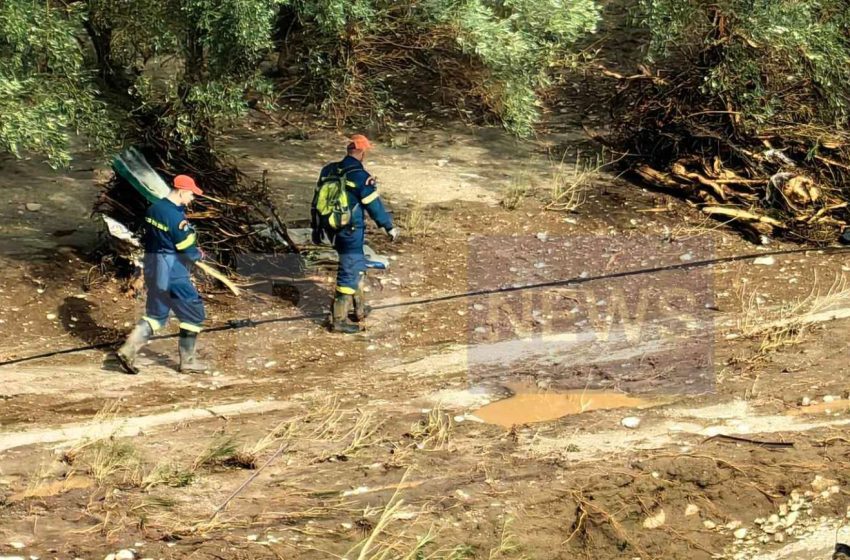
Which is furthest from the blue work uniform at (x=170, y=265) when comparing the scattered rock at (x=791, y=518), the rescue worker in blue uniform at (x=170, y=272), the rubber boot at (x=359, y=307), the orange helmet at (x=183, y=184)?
the scattered rock at (x=791, y=518)

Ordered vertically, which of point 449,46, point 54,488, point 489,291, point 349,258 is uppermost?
point 449,46

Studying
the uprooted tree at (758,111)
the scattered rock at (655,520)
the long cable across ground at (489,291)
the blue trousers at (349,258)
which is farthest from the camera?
the uprooted tree at (758,111)

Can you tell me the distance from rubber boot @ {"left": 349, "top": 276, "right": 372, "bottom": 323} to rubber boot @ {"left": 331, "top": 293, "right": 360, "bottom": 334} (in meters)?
0.10

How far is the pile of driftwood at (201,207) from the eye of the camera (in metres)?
10.5

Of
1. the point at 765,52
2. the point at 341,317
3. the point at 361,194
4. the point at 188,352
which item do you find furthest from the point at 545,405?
the point at 765,52

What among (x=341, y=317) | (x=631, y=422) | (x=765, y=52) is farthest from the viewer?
(x=765, y=52)

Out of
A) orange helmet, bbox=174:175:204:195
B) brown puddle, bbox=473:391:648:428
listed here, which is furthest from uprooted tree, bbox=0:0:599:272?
brown puddle, bbox=473:391:648:428

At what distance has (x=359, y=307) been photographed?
10414 mm

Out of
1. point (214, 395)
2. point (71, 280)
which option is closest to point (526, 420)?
point (214, 395)

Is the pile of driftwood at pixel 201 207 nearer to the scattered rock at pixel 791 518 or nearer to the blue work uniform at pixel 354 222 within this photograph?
the blue work uniform at pixel 354 222

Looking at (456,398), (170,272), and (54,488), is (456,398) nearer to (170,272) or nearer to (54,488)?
(170,272)

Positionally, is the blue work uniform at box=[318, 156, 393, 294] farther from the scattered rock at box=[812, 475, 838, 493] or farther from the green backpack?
the scattered rock at box=[812, 475, 838, 493]

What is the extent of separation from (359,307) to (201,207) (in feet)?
6.14

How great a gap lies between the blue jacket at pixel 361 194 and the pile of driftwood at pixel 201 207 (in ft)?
4.51
